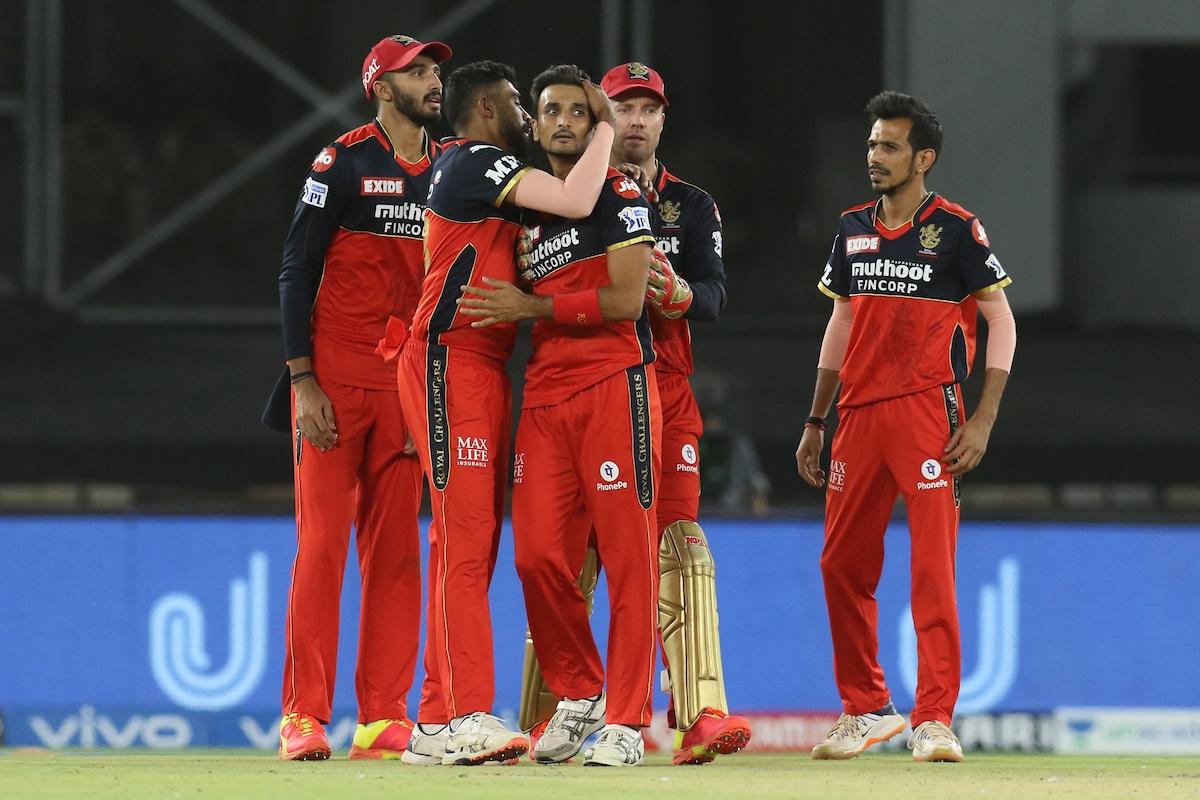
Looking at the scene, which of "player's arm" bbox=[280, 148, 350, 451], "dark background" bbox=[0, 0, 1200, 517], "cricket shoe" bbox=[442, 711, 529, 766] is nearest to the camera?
"cricket shoe" bbox=[442, 711, 529, 766]

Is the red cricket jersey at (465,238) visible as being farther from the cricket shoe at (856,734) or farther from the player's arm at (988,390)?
the cricket shoe at (856,734)

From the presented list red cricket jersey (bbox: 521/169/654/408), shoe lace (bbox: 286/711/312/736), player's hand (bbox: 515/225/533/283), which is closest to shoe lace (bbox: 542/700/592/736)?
shoe lace (bbox: 286/711/312/736)

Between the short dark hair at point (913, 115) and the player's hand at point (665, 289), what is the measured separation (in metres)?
0.93

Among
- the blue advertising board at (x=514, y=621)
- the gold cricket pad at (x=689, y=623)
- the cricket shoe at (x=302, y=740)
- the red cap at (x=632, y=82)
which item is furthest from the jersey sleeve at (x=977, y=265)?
the blue advertising board at (x=514, y=621)

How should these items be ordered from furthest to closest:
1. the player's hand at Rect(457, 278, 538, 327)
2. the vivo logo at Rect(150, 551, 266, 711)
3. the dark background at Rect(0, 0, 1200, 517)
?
the dark background at Rect(0, 0, 1200, 517)
the vivo logo at Rect(150, 551, 266, 711)
the player's hand at Rect(457, 278, 538, 327)

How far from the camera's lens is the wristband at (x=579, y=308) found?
18.6ft

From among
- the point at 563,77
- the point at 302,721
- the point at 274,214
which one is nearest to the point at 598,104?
the point at 563,77

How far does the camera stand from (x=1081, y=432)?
1459 cm

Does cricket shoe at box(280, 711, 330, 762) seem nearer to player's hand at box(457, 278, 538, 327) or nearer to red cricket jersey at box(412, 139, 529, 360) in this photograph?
red cricket jersey at box(412, 139, 529, 360)

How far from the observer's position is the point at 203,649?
361 inches

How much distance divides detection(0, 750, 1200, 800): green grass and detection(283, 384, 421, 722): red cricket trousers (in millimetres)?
275

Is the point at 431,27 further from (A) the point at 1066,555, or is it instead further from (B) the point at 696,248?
(B) the point at 696,248

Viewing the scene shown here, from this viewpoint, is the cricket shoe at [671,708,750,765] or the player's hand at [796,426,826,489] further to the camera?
the player's hand at [796,426,826,489]

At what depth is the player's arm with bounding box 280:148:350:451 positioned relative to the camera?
619 cm
